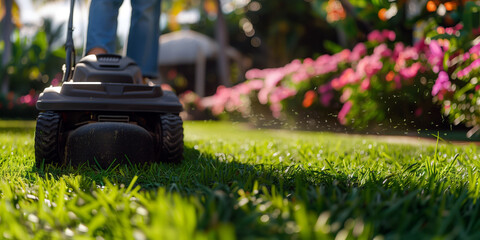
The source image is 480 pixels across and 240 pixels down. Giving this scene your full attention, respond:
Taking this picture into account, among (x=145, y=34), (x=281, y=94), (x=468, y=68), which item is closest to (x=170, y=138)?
(x=145, y=34)

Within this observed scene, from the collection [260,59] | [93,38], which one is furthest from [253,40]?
[93,38]

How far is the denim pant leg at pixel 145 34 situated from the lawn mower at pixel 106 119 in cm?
54

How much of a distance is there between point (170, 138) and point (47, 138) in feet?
1.82

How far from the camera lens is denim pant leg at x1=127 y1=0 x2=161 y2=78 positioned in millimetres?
2871

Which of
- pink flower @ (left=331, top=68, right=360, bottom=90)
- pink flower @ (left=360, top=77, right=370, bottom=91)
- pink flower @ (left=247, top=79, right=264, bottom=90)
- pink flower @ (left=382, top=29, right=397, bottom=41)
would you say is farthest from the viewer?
pink flower @ (left=247, top=79, right=264, bottom=90)

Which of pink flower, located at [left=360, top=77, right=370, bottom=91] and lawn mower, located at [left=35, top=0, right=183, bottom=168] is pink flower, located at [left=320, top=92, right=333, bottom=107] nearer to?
pink flower, located at [left=360, top=77, right=370, bottom=91]

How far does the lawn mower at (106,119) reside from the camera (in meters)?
1.98

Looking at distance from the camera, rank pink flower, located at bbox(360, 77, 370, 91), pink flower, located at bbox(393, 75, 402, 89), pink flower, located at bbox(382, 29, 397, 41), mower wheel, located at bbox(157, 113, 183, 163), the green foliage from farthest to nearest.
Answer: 1. the green foliage
2. pink flower, located at bbox(382, 29, 397, 41)
3. pink flower, located at bbox(360, 77, 370, 91)
4. pink flower, located at bbox(393, 75, 402, 89)
5. mower wheel, located at bbox(157, 113, 183, 163)

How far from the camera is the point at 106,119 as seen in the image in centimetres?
218

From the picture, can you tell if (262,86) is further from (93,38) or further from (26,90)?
(26,90)

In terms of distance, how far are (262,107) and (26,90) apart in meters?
6.57

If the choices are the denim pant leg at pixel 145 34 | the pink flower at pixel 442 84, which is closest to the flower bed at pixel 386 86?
the pink flower at pixel 442 84

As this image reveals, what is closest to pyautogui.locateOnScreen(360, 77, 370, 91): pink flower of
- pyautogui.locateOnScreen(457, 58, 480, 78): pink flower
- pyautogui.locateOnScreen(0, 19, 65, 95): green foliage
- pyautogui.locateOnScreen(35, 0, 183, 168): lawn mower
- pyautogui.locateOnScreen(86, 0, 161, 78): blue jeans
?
pyautogui.locateOnScreen(457, 58, 480, 78): pink flower

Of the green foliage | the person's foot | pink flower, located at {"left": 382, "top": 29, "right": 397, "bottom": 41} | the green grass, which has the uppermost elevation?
pink flower, located at {"left": 382, "top": 29, "right": 397, "bottom": 41}
